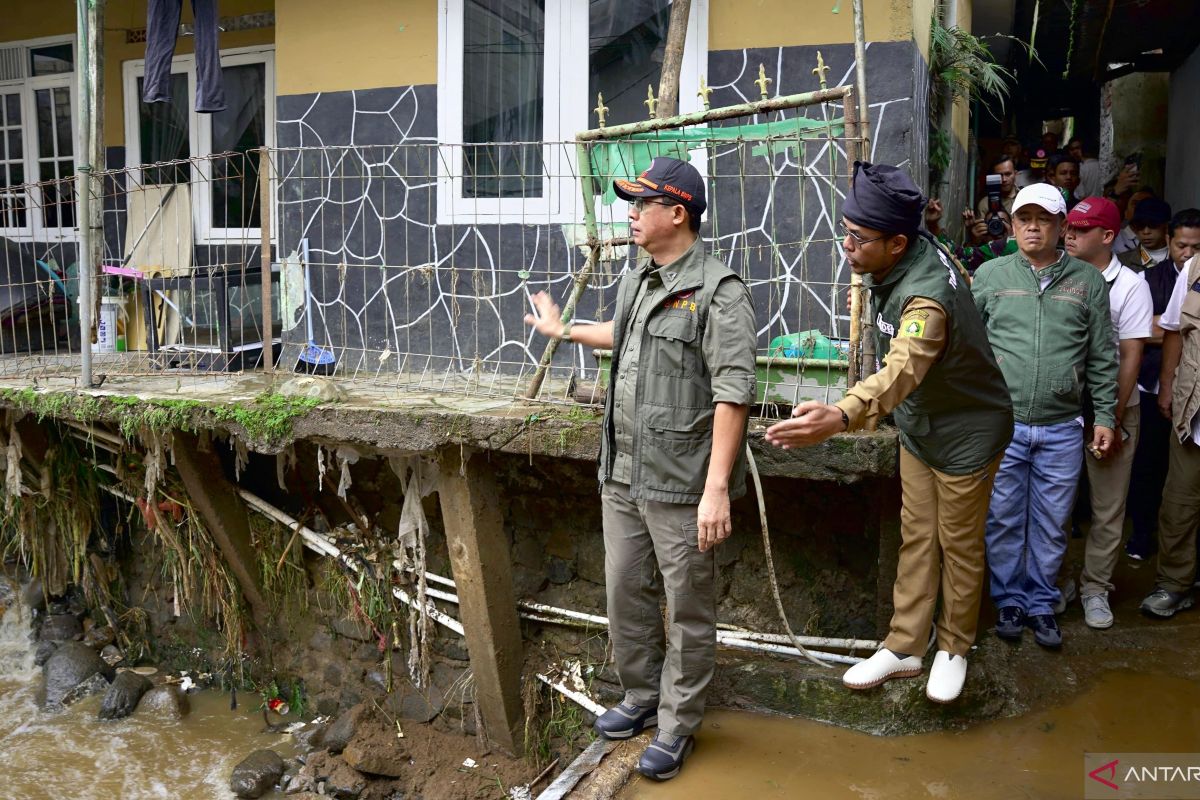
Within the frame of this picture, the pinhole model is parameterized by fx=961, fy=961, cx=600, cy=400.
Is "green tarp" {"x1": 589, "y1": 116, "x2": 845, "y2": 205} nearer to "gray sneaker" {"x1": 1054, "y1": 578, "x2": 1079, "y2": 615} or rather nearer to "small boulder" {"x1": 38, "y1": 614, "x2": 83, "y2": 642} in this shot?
"gray sneaker" {"x1": 1054, "y1": 578, "x2": 1079, "y2": 615}

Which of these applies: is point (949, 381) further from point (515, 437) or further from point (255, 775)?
point (255, 775)

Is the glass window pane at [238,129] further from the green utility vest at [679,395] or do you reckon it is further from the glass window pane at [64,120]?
the green utility vest at [679,395]

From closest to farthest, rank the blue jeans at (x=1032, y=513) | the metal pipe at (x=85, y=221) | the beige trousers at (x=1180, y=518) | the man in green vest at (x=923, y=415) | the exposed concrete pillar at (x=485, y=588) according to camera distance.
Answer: the man in green vest at (x=923, y=415) < the blue jeans at (x=1032, y=513) < the beige trousers at (x=1180, y=518) < the exposed concrete pillar at (x=485, y=588) < the metal pipe at (x=85, y=221)

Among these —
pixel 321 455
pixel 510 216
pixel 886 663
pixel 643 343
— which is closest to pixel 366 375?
pixel 321 455

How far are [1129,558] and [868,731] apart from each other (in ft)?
7.54

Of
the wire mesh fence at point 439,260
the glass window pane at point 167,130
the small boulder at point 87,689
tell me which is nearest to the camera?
the wire mesh fence at point 439,260

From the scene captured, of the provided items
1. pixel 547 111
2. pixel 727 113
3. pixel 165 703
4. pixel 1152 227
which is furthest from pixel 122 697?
pixel 1152 227

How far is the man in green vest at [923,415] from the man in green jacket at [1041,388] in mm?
516

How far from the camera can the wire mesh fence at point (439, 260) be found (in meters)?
5.15

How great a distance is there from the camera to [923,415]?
363 cm

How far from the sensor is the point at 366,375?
233 inches

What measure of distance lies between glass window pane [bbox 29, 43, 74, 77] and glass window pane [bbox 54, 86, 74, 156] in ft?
0.67

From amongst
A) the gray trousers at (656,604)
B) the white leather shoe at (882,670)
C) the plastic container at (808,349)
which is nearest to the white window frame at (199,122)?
the plastic container at (808,349)

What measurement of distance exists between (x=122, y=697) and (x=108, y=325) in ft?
9.17
